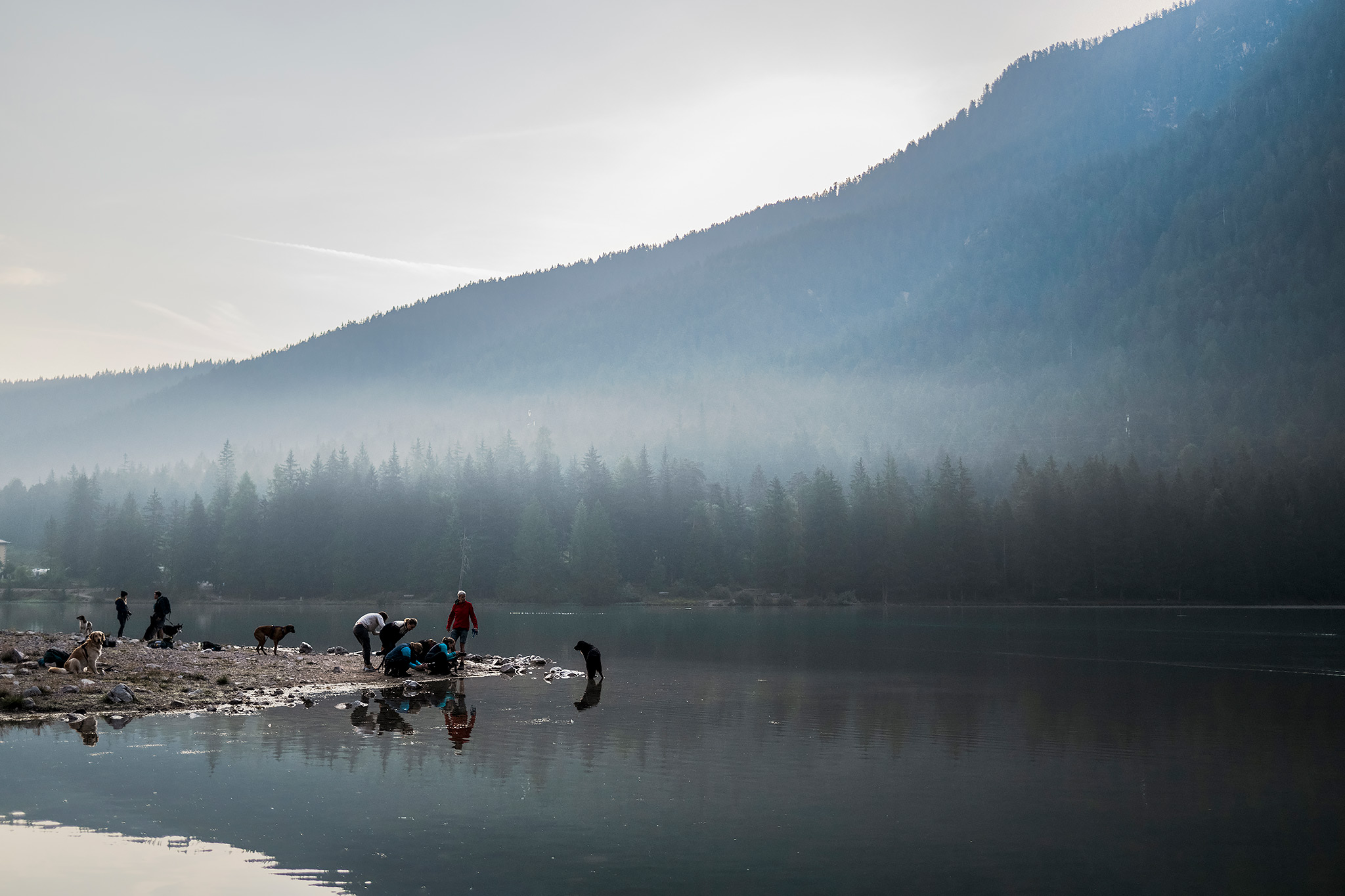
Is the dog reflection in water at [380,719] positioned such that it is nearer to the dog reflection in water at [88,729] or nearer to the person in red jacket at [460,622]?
the dog reflection in water at [88,729]

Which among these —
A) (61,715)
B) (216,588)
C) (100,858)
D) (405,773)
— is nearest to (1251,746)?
(405,773)

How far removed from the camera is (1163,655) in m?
51.5

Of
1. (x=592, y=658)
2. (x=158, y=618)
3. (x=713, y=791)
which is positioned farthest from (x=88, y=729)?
(x=158, y=618)

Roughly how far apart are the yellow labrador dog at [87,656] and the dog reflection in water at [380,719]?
7.62 meters

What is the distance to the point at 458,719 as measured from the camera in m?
26.2

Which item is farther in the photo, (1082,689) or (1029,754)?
(1082,689)

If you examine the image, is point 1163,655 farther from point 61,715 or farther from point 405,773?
point 61,715

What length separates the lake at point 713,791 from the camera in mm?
13445

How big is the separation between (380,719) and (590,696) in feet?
26.2

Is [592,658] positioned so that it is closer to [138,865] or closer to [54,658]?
[54,658]

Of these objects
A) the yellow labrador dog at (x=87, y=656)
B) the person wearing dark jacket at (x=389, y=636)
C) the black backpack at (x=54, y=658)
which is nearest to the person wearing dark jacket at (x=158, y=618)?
the person wearing dark jacket at (x=389, y=636)

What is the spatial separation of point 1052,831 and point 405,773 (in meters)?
11.5

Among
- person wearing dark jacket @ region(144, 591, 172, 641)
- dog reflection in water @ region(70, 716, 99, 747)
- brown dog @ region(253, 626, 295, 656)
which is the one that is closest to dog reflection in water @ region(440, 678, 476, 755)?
dog reflection in water @ region(70, 716, 99, 747)

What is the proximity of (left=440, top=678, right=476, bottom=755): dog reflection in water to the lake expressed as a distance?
4.9 inches
